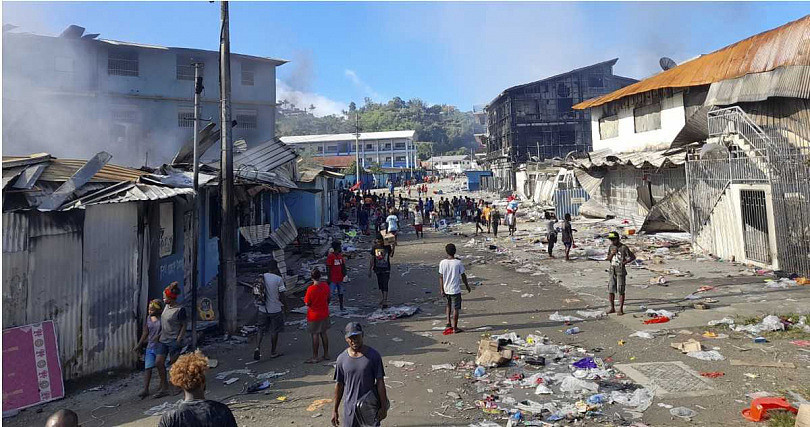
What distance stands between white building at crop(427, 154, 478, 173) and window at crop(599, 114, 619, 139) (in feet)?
163

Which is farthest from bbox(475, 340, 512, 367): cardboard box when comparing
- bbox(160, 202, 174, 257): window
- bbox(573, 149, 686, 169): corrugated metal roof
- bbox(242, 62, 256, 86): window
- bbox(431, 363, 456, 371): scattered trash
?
bbox(242, 62, 256, 86): window

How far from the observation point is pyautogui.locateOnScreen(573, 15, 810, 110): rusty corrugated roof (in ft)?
45.9

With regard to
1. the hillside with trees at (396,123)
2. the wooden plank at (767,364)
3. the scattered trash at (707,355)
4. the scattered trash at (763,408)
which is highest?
the hillside with trees at (396,123)

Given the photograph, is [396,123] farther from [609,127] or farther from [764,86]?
[764,86]

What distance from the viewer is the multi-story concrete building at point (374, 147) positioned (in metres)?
66.5

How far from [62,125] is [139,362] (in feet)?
59.2

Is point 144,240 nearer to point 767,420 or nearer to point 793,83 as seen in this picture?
point 767,420

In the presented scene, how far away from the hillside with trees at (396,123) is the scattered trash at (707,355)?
3002 inches

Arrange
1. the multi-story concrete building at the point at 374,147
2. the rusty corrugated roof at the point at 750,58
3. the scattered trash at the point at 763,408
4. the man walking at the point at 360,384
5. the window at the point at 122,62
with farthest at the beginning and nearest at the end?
the multi-story concrete building at the point at 374,147
the window at the point at 122,62
the rusty corrugated roof at the point at 750,58
the scattered trash at the point at 763,408
the man walking at the point at 360,384

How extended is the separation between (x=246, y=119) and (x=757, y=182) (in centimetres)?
2204

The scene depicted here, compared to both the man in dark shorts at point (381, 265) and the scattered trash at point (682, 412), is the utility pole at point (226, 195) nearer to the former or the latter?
the man in dark shorts at point (381, 265)

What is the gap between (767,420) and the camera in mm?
4680

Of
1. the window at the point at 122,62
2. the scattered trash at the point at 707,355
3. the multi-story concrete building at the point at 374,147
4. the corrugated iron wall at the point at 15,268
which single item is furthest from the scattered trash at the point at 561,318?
the multi-story concrete building at the point at 374,147

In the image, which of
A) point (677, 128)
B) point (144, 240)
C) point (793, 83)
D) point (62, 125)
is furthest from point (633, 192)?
point (62, 125)
